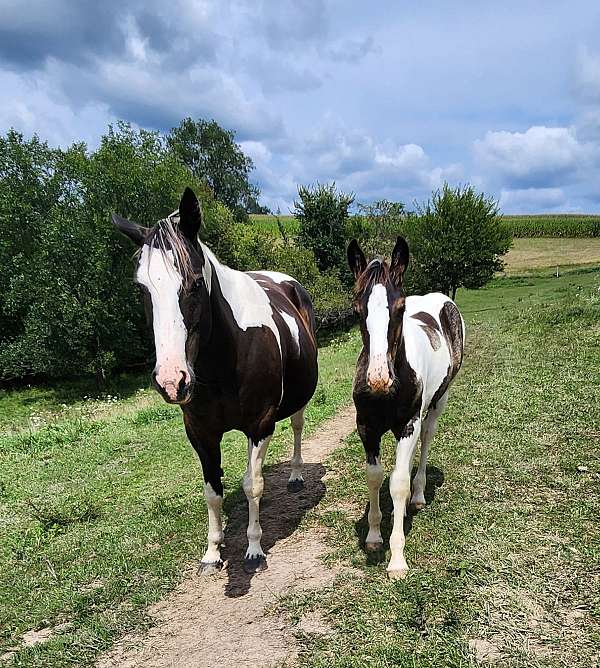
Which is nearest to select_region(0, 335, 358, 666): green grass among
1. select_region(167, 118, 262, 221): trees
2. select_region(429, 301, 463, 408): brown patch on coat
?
select_region(429, 301, 463, 408): brown patch on coat

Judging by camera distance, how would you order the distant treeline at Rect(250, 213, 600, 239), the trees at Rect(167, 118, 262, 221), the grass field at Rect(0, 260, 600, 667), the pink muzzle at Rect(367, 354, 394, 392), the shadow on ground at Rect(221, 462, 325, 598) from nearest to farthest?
1. the grass field at Rect(0, 260, 600, 667)
2. the pink muzzle at Rect(367, 354, 394, 392)
3. the shadow on ground at Rect(221, 462, 325, 598)
4. the trees at Rect(167, 118, 262, 221)
5. the distant treeline at Rect(250, 213, 600, 239)

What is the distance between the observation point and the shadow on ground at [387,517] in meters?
4.00

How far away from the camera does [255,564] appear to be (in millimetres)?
4047

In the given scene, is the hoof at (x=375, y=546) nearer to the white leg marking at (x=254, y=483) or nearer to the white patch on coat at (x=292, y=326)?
the white leg marking at (x=254, y=483)

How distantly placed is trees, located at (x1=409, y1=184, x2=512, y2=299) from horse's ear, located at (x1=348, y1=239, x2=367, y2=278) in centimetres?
2984

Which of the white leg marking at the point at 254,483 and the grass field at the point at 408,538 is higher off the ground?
the white leg marking at the point at 254,483

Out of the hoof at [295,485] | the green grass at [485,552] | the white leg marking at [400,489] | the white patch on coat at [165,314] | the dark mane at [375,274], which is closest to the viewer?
the white patch on coat at [165,314]

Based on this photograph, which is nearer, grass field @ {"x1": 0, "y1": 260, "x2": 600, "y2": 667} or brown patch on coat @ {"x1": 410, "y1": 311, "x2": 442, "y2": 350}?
grass field @ {"x1": 0, "y1": 260, "x2": 600, "y2": 667}

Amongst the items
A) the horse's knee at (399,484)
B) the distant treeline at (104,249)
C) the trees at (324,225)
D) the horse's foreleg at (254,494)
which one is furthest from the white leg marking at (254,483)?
the trees at (324,225)

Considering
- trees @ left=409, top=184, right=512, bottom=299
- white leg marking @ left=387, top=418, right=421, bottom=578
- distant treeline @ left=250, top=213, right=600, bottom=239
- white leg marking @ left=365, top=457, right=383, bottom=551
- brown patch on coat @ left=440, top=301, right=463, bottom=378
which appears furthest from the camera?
distant treeline @ left=250, top=213, right=600, bottom=239

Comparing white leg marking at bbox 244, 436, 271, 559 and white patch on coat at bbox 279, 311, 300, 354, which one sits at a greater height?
white patch on coat at bbox 279, 311, 300, 354

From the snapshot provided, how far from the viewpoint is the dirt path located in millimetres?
3109

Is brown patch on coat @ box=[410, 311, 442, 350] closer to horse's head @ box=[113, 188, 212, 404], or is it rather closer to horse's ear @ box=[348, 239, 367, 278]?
horse's ear @ box=[348, 239, 367, 278]

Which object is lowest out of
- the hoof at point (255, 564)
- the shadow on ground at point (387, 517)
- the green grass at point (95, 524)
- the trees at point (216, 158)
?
the green grass at point (95, 524)
